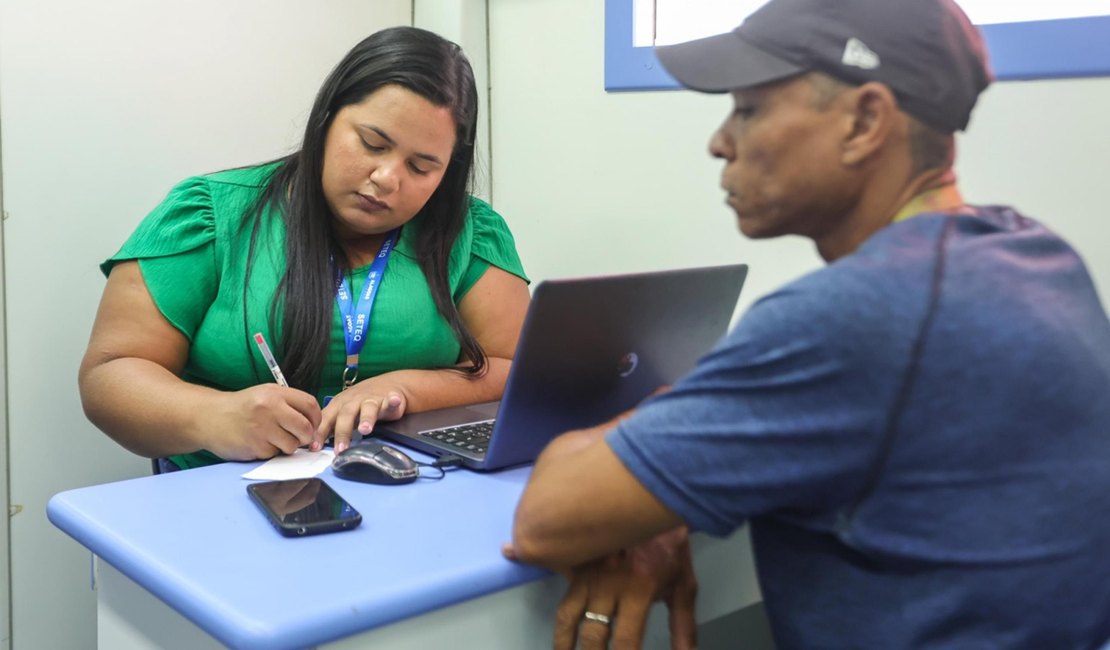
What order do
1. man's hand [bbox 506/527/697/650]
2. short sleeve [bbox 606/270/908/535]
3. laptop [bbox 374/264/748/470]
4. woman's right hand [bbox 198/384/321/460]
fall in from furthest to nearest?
woman's right hand [bbox 198/384/321/460] → laptop [bbox 374/264/748/470] → man's hand [bbox 506/527/697/650] → short sleeve [bbox 606/270/908/535]

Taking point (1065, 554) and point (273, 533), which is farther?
point (273, 533)

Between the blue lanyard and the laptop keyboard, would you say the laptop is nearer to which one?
the laptop keyboard

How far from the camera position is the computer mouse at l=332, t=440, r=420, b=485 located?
115 centimetres

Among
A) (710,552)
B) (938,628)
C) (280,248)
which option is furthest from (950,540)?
(280,248)

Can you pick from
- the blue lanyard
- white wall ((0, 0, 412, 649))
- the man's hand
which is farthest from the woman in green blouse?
the man's hand

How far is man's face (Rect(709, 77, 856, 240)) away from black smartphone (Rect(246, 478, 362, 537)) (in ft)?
1.62

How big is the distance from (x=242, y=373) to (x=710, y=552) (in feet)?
2.64

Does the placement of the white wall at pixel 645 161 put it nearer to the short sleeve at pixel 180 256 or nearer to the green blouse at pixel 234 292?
the green blouse at pixel 234 292

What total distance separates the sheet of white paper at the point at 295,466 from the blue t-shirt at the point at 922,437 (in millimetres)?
531

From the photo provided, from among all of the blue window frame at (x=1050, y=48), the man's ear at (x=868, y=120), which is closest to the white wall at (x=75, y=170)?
the blue window frame at (x=1050, y=48)

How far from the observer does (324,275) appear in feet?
5.10

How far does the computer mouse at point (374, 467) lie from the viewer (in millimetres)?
1148

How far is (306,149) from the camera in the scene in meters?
1.59

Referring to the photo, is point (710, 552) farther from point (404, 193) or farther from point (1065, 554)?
point (404, 193)
